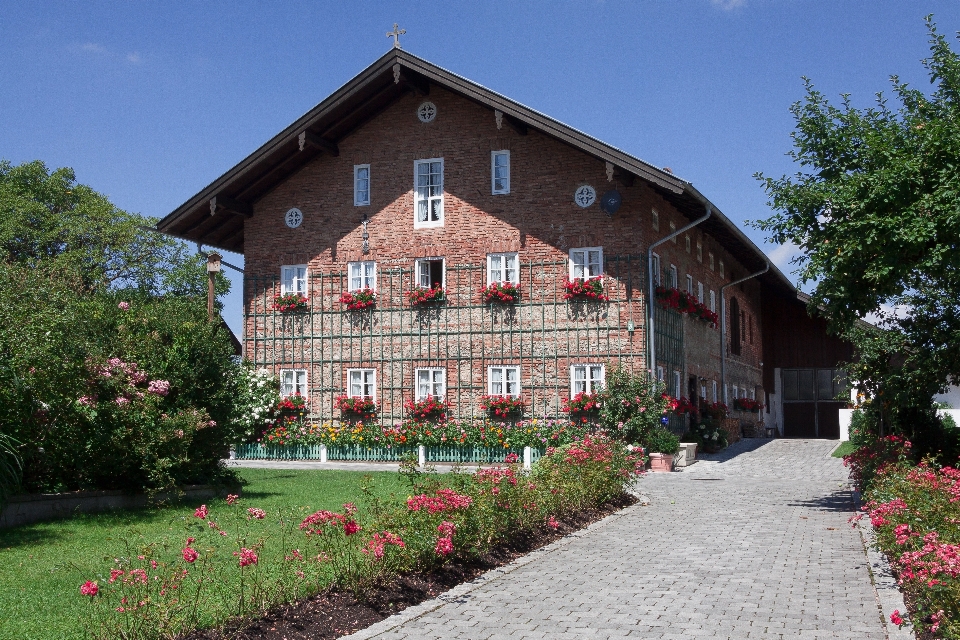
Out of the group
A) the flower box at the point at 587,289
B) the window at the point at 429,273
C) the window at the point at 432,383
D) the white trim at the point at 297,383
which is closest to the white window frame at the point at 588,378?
the flower box at the point at 587,289

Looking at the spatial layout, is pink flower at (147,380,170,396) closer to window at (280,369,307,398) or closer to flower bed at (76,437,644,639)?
flower bed at (76,437,644,639)

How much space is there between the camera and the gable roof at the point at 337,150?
72.9 feet

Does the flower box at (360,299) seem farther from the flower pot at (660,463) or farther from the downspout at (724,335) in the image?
the downspout at (724,335)

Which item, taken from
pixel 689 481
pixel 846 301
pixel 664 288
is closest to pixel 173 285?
pixel 664 288

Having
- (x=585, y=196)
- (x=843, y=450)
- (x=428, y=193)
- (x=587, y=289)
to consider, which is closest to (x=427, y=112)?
(x=428, y=193)

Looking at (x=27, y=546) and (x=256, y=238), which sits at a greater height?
(x=256, y=238)

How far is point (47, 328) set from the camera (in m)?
12.0

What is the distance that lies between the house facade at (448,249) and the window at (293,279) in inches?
2.1

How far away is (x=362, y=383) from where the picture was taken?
83.3 ft

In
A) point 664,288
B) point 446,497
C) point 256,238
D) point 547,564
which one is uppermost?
point 256,238

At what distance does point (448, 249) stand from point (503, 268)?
1511mm

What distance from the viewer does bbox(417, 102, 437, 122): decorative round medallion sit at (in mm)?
25156

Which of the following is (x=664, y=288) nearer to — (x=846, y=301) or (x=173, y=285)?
(x=846, y=301)

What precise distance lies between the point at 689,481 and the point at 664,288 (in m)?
6.15
